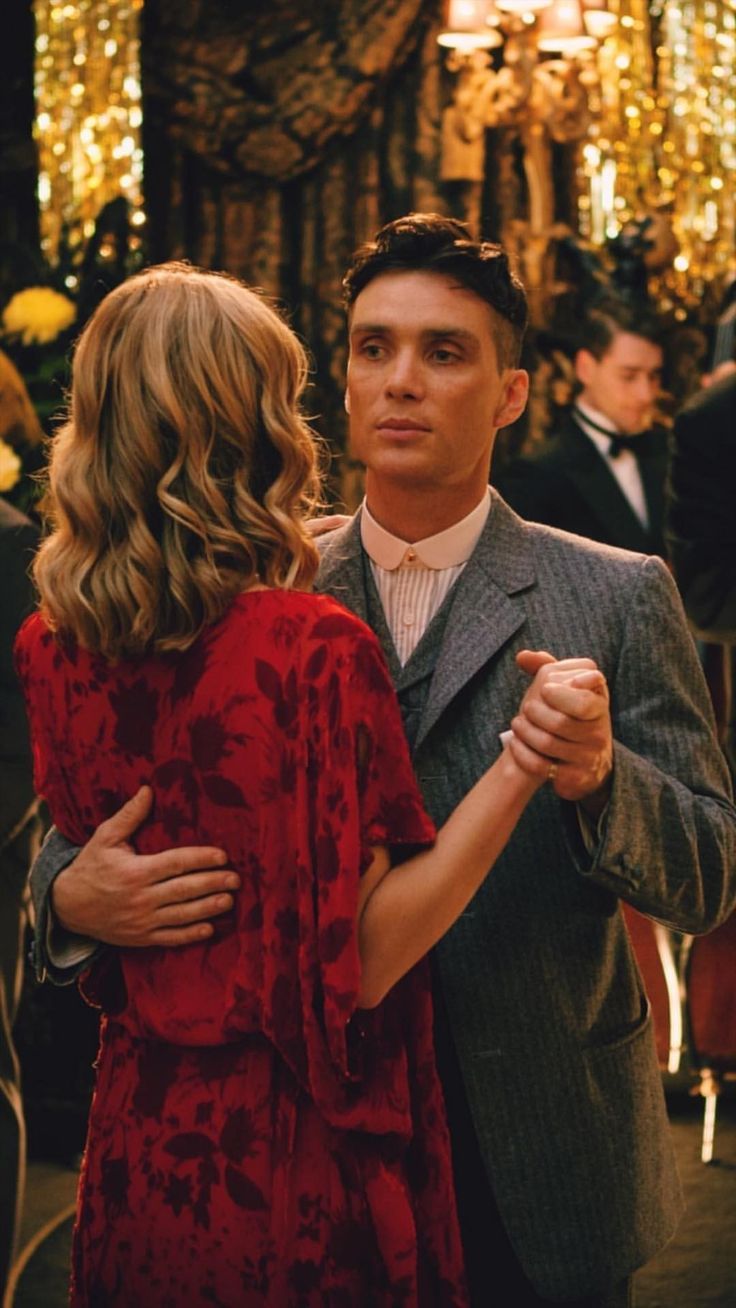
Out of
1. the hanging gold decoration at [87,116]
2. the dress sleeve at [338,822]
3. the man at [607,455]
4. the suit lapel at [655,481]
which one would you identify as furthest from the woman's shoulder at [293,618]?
the hanging gold decoration at [87,116]

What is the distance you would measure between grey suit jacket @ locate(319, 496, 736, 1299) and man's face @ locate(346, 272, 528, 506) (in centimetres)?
20

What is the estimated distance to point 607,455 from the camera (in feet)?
18.4

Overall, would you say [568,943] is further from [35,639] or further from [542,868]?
[35,639]

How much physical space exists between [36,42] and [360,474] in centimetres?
219

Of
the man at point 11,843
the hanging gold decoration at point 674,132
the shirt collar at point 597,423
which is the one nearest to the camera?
the man at point 11,843

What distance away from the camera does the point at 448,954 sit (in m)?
1.99

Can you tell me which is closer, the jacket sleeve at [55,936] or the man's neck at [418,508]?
the jacket sleeve at [55,936]

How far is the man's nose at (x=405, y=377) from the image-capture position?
2.08 metres

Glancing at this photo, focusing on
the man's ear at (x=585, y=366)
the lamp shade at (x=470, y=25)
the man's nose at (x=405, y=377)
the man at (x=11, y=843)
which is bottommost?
the man at (x=11, y=843)

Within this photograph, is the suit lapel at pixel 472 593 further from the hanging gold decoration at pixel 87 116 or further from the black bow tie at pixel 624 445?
the hanging gold decoration at pixel 87 116

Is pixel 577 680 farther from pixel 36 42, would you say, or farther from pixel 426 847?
pixel 36 42

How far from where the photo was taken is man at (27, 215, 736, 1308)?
198 centimetres

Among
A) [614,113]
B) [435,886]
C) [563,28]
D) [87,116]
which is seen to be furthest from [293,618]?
[614,113]

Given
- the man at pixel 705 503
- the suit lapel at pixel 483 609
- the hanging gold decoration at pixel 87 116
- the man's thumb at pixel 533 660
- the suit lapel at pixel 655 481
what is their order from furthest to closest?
the hanging gold decoration at pixel 87 116 → the suit lapel at pixel 655 481 → the man at pixel 705 503 → the suit lapel at pixel 483 609 → the man's thumb at pixel 533 660
